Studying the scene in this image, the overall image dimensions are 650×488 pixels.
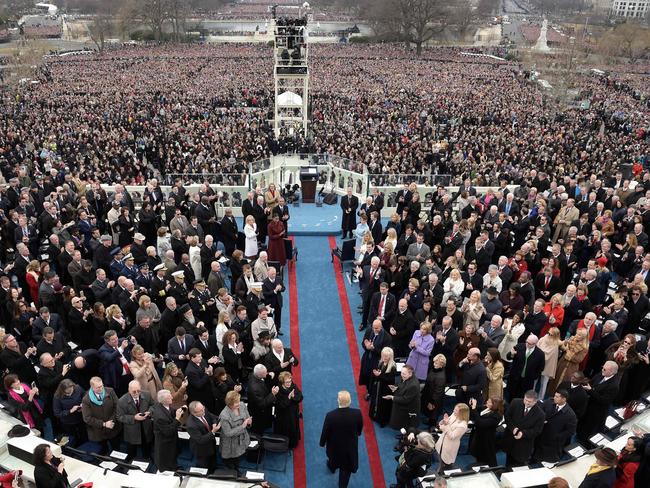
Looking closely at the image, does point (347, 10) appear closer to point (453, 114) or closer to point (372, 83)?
point (372, 83)

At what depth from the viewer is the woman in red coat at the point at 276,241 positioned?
11.3 m

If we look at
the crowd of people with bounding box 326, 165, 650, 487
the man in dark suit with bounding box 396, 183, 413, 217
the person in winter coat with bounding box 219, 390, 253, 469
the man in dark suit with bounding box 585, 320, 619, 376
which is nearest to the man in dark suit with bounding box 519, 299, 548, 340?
the crowd of people with bounding box 326, 165, 650, 487

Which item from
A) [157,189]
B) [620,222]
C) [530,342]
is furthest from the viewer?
[157,189]

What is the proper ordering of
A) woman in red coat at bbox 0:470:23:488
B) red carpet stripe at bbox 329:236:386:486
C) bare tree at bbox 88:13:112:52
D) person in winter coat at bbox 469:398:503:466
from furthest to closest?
bare tree at bbox 88:13:112:52 → red carpet stripe at bbox 329:236:386:486 → person in winter coat at bbox 469:398:503:466 → woman in red coat at bbox 0:470:23:488

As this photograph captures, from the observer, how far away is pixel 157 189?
13.1m

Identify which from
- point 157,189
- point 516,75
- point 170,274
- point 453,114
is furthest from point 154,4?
point 170,274

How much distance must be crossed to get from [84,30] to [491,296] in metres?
Result: 96.9

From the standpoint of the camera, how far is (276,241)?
11531 millimetres

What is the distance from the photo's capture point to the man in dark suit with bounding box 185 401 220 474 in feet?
19.7

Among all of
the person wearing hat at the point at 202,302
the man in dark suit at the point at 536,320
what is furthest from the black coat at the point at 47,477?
the man in dark suit at the point at 536,320

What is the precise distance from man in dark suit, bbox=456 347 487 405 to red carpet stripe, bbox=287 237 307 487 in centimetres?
239

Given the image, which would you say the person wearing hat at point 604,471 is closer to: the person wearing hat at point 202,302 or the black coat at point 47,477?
the black coat at point 47,477

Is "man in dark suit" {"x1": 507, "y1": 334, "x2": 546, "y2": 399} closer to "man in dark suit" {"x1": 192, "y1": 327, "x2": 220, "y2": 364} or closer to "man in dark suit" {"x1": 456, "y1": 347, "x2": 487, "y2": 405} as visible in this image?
"man in dark suit" {"x1": 456, "y1": 347, "x2": 487, "y2": 405}

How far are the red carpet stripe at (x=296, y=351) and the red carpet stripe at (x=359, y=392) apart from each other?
92 centimetres
